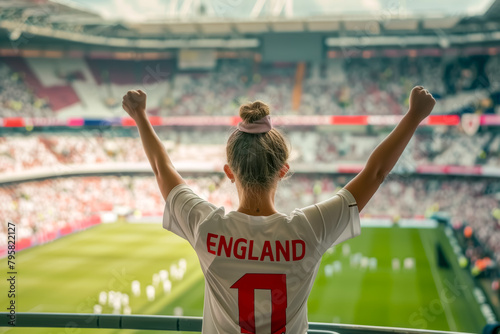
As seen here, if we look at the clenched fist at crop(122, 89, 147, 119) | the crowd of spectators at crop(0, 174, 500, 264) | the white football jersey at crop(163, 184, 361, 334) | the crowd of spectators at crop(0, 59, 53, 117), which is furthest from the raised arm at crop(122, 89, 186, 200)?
A: the crowd of spectators at crop(0, 59, 53, 117)

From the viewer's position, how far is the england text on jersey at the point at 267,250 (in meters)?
1.33

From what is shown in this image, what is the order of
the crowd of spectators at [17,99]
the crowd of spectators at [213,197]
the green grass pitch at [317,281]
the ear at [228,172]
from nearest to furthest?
1. the ear at [228,172]
2. the green grass pitch at [317,281]
3. the crowd of spectators at [213,197]
4. the crowd of spectators at [17,99]

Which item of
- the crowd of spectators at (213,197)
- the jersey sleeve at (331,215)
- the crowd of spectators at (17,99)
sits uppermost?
the crowd of spectators at (17,99)

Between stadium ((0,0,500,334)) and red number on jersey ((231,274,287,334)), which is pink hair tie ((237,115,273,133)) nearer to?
red number on jersey ((231,274,287,334))

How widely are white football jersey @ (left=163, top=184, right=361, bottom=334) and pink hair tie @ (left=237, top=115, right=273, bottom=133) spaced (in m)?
0.25

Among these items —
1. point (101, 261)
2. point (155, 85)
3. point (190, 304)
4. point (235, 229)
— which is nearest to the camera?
point (235, 229)

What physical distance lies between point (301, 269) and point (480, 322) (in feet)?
37.6

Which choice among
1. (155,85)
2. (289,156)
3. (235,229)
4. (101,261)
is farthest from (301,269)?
(155,85)

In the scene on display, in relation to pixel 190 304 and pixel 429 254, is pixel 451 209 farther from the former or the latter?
pixel 190 304

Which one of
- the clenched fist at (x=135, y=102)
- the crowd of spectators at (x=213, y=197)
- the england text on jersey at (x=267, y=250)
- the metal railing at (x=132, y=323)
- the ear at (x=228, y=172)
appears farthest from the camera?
the crowd of spectators at (x=213, y=197)

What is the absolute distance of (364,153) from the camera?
22594mm

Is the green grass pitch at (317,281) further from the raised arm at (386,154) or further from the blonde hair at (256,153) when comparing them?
the raised arm at (386,154)

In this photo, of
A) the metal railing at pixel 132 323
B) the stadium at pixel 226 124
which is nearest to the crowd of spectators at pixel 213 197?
the stadium at pixel 226 124

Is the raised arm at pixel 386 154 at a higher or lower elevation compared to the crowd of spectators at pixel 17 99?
lower
